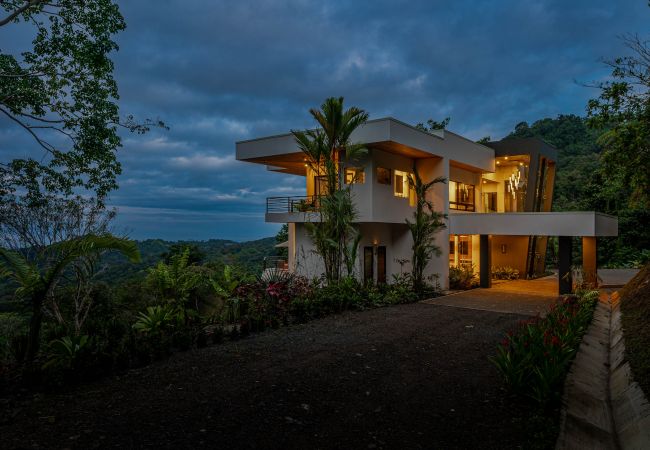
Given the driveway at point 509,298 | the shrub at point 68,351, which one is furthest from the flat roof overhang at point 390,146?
the shrub at point 68,351

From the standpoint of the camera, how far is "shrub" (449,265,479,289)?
18.1m

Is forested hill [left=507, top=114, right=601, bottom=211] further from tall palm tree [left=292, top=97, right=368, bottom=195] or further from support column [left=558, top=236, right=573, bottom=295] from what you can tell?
tall palm tree [left=292, top=97, right=368, bottom=195]

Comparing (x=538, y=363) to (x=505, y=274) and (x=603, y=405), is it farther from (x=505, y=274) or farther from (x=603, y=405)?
(x=505, y=274)

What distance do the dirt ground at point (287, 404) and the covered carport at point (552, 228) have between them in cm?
997

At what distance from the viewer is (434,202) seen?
18078 mm

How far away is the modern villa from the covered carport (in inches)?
1.5

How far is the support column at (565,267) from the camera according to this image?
15.9m

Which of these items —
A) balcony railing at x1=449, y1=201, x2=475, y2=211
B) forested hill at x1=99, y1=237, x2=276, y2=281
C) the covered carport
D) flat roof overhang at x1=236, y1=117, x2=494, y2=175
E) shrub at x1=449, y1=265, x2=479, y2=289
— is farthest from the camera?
balcony railing at x1=449, y1=201, x2=475, y2=211

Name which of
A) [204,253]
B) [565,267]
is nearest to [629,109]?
[565,267]

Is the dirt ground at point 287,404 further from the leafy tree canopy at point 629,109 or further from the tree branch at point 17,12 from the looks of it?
the tree branch at point 17,12

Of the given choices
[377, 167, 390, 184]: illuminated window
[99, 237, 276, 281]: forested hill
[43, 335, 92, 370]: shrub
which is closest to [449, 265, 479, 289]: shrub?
[377, 167, 390, 184]: illuminated window

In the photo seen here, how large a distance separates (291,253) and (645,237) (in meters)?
23.1

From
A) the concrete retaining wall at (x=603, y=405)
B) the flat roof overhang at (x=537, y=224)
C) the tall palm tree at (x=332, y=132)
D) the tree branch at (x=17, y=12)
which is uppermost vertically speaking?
the tree branch at (x=17, y=12)

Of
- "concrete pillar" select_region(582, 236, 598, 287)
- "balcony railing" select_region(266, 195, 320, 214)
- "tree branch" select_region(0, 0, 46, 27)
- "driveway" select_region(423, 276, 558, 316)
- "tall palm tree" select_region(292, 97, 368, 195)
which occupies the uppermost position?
"tree branch" select_region(0, 0, 46, 27)
